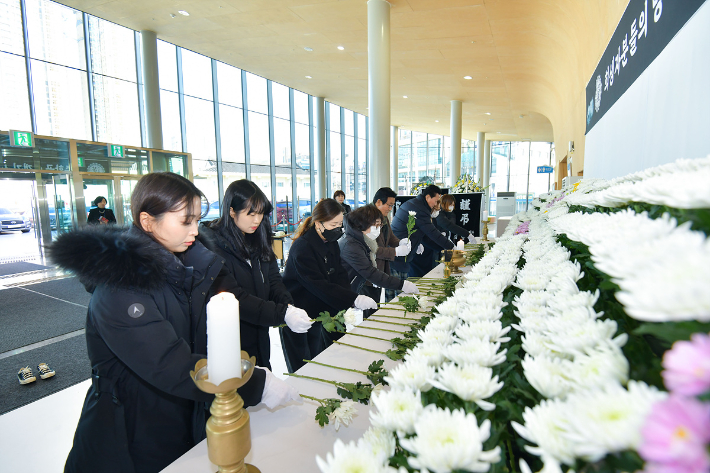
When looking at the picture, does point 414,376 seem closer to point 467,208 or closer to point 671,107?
point 671,107

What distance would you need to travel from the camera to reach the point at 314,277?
8.29 ft

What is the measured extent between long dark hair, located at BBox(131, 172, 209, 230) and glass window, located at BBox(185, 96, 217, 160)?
9.72 m

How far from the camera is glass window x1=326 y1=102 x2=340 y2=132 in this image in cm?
1533

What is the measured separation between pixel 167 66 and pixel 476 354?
10.9m

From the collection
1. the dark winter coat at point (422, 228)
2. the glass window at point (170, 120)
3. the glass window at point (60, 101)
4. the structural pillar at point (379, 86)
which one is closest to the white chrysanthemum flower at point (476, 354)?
the dark winter coat at point (422, 228)

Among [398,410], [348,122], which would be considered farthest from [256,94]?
[398,410]

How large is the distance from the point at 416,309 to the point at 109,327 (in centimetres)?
127

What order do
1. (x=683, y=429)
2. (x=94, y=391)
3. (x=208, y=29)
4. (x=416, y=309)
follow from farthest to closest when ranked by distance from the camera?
(x=208, y=29) → (x=416, y=309) → (x=94, y=391) → (x=683, y=429)

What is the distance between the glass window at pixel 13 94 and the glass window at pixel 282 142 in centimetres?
656

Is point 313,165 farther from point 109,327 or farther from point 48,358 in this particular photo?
point 109,327

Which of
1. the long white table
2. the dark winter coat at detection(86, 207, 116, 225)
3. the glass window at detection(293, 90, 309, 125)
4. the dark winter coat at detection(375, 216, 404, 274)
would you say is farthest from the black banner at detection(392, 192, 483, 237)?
the glass window at detection(293, 90, 309, 125)

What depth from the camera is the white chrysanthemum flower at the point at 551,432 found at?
41cm

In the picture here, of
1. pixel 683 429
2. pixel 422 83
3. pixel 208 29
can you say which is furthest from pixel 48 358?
pixel 422 83

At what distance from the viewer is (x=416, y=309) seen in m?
1.92
